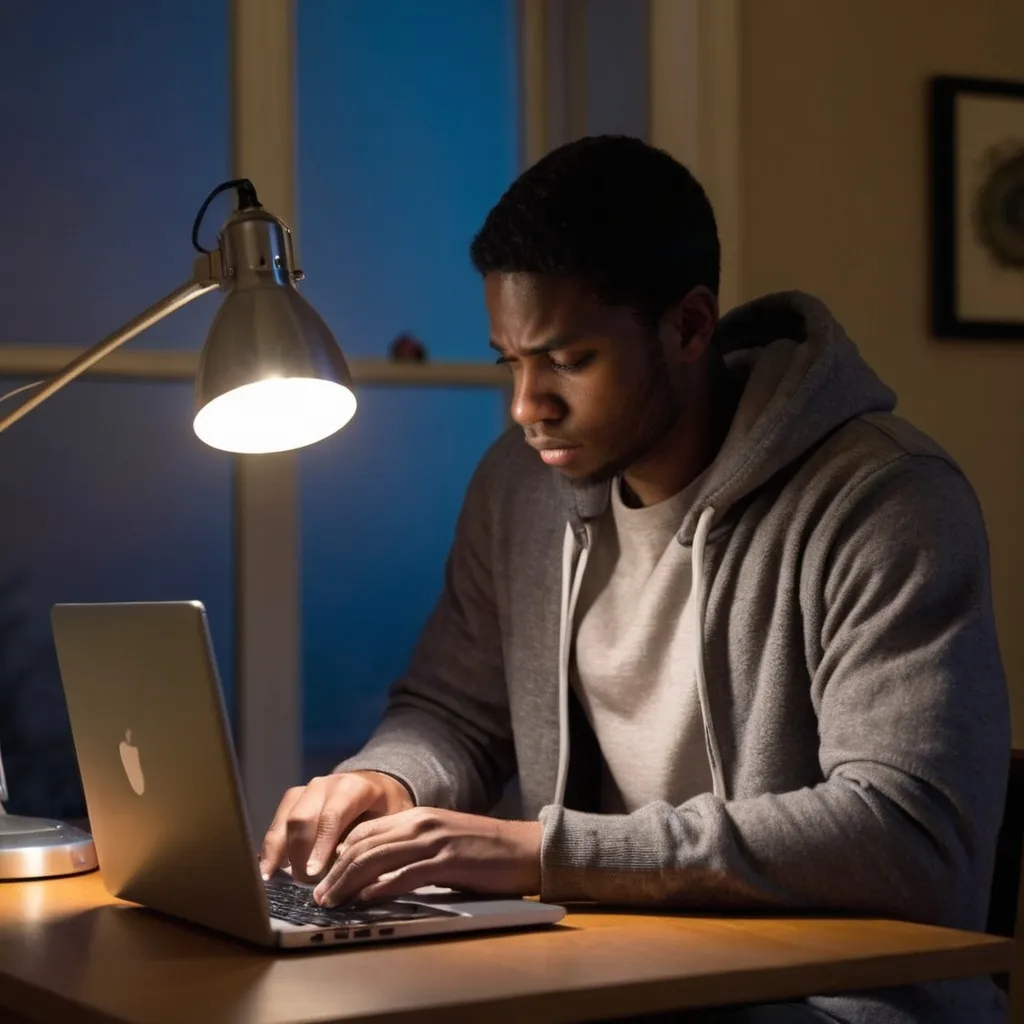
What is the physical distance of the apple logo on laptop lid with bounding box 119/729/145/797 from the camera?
1.33 meters

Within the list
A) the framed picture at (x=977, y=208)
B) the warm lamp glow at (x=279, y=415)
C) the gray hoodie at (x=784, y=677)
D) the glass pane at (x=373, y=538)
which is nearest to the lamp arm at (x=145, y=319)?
the warm lamp glow at (x=279, y=415)

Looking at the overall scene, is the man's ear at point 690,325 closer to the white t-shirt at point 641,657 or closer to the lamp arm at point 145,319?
the white t-shirt at point 641,657

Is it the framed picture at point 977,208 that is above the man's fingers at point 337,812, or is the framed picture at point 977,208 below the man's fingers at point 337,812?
above

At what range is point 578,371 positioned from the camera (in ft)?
5.70

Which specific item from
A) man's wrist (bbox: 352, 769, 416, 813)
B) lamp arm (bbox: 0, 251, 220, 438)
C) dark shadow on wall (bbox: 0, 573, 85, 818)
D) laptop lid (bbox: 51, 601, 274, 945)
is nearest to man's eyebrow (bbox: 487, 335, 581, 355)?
lamp arm (bbox: 0, 251, 220, 438)

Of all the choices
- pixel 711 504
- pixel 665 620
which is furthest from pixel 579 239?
pixel 665 620

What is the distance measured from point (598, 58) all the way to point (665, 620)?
1.17m

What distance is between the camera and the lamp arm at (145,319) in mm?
1533

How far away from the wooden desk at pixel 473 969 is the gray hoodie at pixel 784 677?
0.21 feet

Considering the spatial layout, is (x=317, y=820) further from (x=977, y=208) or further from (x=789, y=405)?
(x=977, y=208)

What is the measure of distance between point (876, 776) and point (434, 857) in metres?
0.39

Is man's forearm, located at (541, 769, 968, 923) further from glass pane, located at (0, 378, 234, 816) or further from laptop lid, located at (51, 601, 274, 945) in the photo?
glass pane, located at (0, 378, 234, 816)

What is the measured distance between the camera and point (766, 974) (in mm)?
1111

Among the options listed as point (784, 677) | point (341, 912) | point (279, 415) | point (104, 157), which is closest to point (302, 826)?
point (341, 912)
